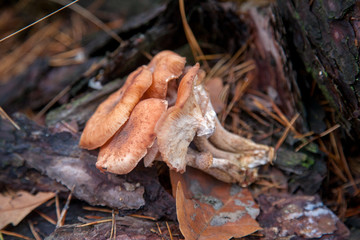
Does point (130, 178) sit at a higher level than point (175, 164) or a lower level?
lower

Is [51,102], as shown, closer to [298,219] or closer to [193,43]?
[193,43]

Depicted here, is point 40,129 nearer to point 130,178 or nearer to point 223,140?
point 130,178

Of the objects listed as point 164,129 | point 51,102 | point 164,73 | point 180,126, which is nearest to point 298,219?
point 180,126

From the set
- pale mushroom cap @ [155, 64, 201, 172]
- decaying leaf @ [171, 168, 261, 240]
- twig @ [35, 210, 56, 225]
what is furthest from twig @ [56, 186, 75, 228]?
pale mushroom cap @ [155, 64, 201, 172]

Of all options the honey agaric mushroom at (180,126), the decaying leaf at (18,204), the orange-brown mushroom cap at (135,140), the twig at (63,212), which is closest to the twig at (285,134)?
the honey agaric mushroom at (180,126)

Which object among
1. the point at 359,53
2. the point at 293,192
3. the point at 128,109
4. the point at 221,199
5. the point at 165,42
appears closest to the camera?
the point at 359,53

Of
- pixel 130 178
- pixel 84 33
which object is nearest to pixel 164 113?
pixel 130 178
